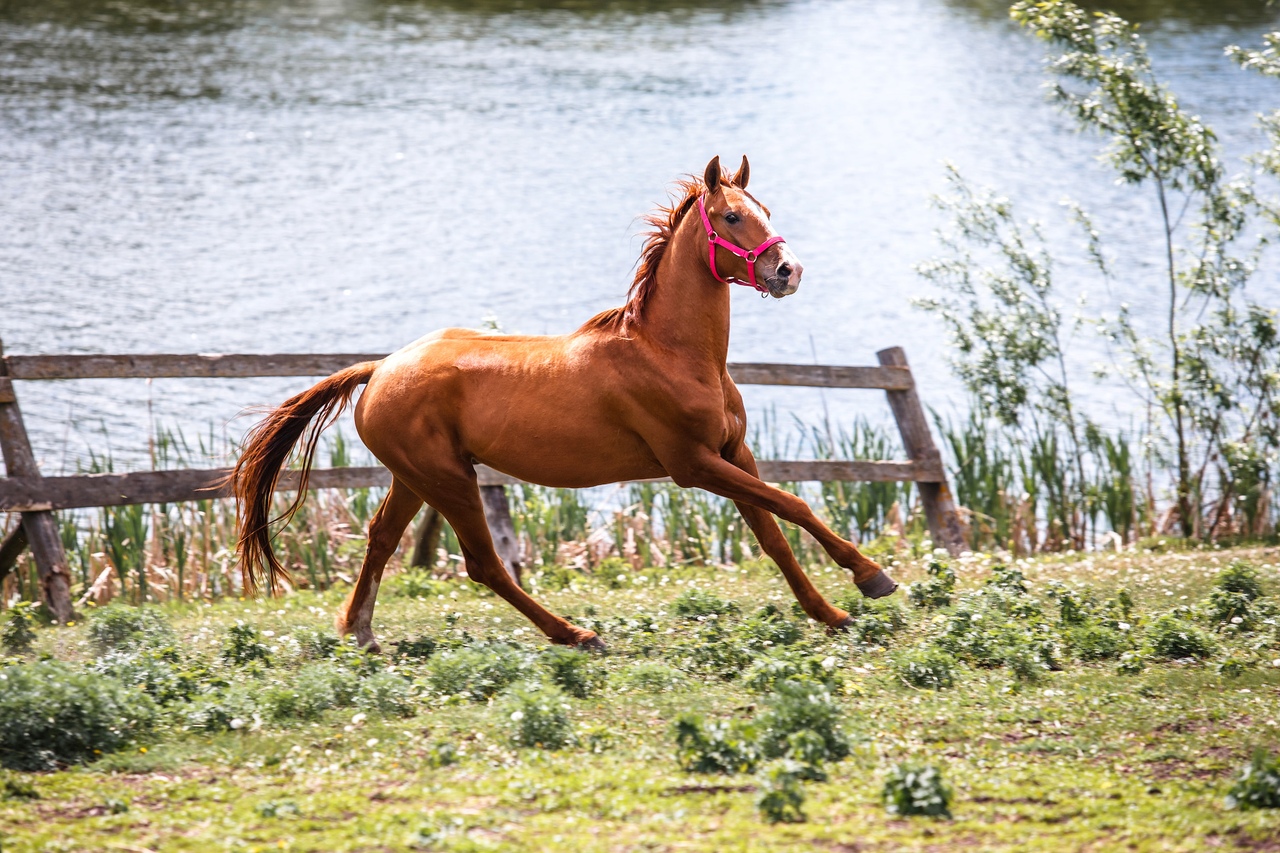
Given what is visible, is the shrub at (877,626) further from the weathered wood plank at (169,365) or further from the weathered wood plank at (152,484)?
the weathered wood plank at (169,365)

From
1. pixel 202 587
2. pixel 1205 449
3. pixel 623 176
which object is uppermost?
pixel 623 176

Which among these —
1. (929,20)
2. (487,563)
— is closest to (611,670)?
(487,563)

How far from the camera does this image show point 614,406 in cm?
607

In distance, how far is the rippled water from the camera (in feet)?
65.3

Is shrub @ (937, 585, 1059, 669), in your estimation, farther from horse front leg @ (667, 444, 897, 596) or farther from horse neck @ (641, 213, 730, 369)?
horse neck @ (641, 213, 730, 369)

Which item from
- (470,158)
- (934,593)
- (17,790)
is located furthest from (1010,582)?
(470,158)

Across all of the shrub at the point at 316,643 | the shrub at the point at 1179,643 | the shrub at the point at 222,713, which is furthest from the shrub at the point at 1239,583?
the shrub at the point at 222,713

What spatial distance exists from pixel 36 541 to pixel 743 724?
5599mm

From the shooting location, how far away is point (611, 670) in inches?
231

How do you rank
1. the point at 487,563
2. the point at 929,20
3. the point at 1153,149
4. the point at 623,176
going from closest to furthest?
the point at 487,563 < the point at 1153,149 < the point at 623,176 < the point at 929,20

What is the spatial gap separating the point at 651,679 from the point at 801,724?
1062 mm

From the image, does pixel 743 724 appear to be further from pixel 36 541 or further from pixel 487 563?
pixel 36 541

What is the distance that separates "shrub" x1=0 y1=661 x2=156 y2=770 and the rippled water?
29.9 ft

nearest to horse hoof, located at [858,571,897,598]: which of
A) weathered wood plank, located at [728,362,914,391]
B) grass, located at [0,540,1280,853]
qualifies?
grass, located at [0,540,1280,853]
